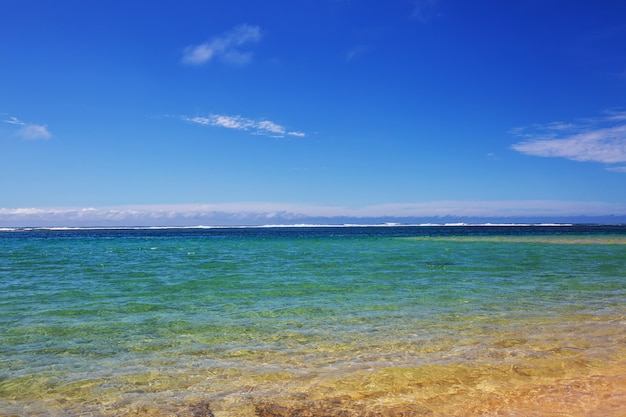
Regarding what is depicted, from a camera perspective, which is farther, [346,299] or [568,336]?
[346,299]

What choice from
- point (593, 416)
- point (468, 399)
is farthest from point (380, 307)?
point (593, 416)

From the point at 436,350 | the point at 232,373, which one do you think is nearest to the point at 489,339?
the point at 436,350

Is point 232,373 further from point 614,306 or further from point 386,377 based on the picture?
point 614,306

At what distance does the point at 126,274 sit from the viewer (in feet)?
80.3

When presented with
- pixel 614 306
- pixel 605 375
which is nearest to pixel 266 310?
pixel 605 375

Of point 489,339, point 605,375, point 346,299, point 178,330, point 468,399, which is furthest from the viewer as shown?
point 346,299

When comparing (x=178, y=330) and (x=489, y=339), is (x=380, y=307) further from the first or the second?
(x=178, y=330)

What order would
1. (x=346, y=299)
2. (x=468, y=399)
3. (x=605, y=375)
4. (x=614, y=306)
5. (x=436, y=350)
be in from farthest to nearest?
(x=346, y=299)
(x=614, y=306)
(x=436, y=350)
(x=605, y=375)
(x=468, y=399)

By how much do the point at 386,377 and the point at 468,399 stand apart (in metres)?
1.45

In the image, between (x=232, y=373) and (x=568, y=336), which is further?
(x=568, y=336)

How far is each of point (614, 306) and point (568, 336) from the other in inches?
198

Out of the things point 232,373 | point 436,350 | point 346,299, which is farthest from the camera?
point 346,299

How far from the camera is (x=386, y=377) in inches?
296

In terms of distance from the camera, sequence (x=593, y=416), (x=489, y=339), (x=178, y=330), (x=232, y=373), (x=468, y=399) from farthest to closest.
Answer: (x=178, y=330) → (x=489, y=339) → (x=232, y=373) → (x=468, y=399) → (x=593, y=416)
